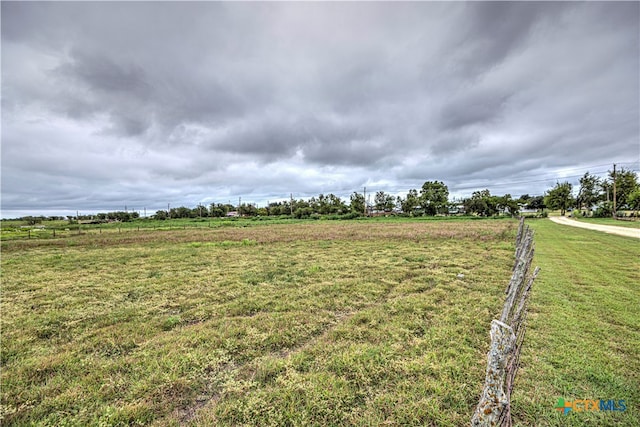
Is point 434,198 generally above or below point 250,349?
above

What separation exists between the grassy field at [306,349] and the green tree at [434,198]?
69.1m

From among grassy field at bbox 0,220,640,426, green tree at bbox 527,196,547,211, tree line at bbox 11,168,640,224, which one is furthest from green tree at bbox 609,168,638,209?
grassy field at bbox 0,220,640,426

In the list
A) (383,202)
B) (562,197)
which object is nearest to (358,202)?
(383,202)

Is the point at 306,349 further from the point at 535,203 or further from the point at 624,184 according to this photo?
the point at 535,203

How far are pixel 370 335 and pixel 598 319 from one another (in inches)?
213

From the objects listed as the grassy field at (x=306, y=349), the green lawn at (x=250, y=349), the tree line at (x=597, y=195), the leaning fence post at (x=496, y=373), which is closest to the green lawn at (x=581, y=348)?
the grassy field at (x=306, y=349)

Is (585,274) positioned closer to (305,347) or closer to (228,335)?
(305,347)

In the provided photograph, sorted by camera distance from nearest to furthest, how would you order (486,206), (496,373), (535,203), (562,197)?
1. (496,373)
2. (562,197)
3. (486,206)
4. (535,203)

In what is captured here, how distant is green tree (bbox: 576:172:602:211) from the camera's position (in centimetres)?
6638

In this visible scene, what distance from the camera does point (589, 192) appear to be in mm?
67438

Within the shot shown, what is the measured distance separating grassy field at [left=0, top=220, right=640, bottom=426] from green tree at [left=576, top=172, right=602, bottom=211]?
281ft

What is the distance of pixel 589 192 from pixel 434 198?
4057cm

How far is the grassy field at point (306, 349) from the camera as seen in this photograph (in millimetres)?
3438

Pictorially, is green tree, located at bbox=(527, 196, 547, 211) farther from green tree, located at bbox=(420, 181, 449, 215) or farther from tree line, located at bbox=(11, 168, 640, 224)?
green tree, located at bbox=(420, 181, 449, 215)
